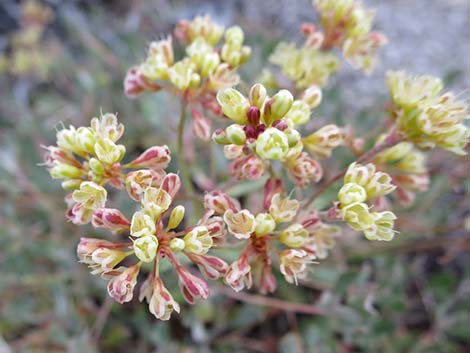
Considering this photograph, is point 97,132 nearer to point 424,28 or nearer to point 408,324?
→ point 408,324

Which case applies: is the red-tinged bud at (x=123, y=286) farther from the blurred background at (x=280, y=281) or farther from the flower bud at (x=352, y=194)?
the blurred background at (x=280, y=281)

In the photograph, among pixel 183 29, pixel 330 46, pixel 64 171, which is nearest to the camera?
pixel 64 171

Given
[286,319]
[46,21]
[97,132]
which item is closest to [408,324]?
[286,319]

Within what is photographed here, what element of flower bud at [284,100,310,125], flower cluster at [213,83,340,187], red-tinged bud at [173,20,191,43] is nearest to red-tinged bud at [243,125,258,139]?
flower cluster at [213,83,340,187]

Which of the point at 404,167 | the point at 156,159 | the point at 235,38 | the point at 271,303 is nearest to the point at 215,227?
the point at 156,159

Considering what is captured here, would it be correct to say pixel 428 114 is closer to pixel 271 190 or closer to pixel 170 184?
pixel 271 190

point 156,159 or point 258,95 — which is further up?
point 258,95
